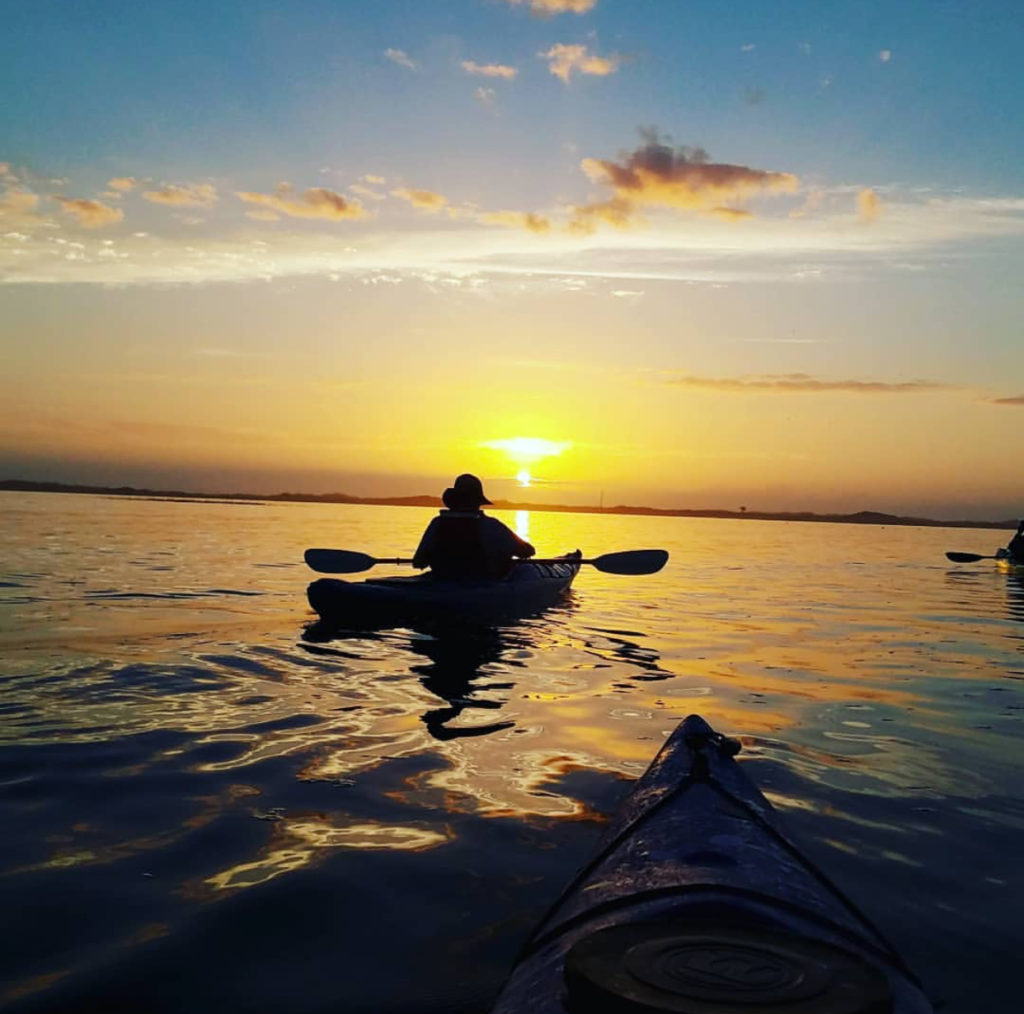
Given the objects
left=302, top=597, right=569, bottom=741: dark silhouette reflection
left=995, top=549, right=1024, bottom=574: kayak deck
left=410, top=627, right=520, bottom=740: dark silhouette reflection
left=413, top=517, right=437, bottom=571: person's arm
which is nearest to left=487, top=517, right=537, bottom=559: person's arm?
left=413, top=517, right=437, bottom=571: person's arm

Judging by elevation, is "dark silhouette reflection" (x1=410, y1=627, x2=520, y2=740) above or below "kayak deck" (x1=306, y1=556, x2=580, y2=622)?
below

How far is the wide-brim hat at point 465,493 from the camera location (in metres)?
11.6

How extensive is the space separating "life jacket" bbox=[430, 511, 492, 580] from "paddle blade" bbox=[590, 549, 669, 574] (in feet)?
7.05

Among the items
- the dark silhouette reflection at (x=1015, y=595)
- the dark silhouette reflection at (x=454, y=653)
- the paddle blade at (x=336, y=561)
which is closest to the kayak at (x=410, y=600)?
the dark silhouette reflection at (x=454, y=653)

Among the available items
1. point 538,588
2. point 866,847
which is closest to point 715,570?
point 538,588

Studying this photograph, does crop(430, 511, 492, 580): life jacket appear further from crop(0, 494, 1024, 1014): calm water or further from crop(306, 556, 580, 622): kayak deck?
crop(0, 494, 1024, 1014): calm water

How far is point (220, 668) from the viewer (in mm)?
8445

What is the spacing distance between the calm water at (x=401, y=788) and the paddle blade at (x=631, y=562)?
4.68 ft

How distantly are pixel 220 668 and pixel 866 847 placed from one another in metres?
6.28

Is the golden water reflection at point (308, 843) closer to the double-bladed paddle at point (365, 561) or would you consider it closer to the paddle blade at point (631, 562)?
→ the double-bladed paddle at point (365, 561)

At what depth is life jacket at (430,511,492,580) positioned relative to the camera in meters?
12.0

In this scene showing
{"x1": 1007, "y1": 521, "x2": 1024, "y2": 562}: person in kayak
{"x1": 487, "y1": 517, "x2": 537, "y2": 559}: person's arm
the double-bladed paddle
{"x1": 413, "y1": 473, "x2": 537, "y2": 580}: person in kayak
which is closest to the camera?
{"x1": 413, "y1": 473, "x2": 537, "y2": 580}: person in kayak

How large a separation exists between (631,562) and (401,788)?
29.0 ft

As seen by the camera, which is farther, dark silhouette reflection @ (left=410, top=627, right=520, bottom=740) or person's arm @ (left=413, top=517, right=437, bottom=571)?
person's arm @ (left=413, top=517, right=437, bottom=571)
